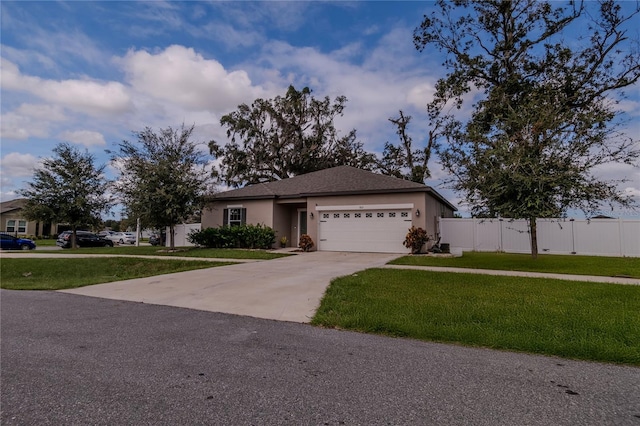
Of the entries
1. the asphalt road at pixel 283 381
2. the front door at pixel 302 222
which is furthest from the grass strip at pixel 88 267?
the asphalt road at pixel 283 381

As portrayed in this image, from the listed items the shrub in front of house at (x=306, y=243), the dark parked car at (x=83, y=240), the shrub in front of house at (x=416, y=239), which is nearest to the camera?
the shrub in front of house at (x=416, y=239)

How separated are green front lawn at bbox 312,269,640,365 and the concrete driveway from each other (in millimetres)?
547

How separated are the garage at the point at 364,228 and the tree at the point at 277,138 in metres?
18.1

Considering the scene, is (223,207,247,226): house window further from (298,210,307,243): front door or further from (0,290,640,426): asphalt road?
(0,290,640,426): asphalt road

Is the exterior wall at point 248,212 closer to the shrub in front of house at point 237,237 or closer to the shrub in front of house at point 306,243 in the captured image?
the shrub in front of house at point 237,237

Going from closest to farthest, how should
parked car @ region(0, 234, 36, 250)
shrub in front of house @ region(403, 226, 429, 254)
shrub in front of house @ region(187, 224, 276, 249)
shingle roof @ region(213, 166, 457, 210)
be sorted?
shrub in front of house @ region(403, 226, 429, 254) < shingle roof @ region(213, 166, 457, 210) < shrub in front of house @ region(187, 224, 276, 249) < parked car @ region(0, 234, 36, 250)

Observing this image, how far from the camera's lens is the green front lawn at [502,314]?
4457 millimetres

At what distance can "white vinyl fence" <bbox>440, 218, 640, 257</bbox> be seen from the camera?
55.1 feet

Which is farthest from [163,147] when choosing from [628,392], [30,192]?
[628,392]

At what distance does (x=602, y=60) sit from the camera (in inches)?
747

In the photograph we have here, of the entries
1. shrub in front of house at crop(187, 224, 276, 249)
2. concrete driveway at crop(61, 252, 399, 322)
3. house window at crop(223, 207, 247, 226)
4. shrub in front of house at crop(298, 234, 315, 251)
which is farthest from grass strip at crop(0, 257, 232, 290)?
house window at crop(223, 207, 247, 226)

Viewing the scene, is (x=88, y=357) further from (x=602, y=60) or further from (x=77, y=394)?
(x=602, y=60)

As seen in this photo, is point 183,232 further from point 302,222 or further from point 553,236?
point 553,236

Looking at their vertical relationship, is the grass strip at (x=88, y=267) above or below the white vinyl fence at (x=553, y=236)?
below
